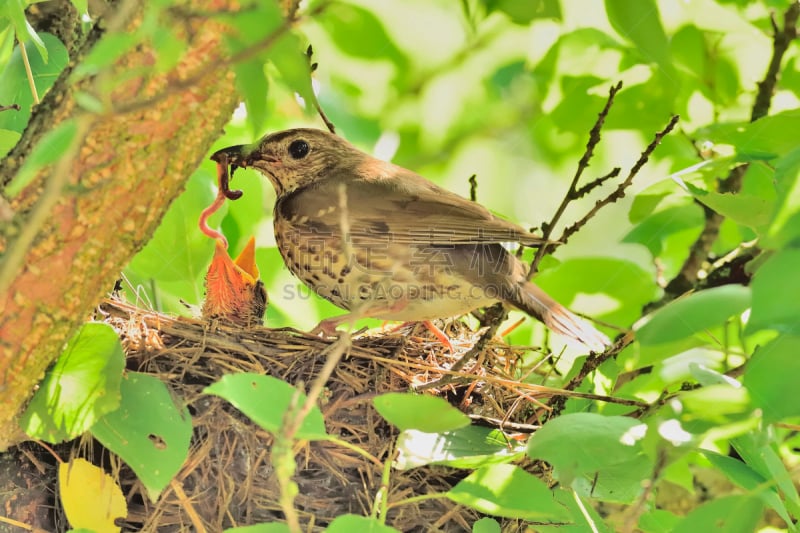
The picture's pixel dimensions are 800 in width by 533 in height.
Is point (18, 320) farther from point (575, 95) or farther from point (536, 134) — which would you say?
point (536, 134)

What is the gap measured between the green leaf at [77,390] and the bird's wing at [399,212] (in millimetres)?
1118

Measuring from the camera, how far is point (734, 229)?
3.60 m

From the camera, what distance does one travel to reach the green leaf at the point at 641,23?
2.17 meters

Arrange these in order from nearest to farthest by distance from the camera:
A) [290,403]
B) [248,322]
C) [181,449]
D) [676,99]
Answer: [290,403]
[181,449]
[676,99]
[248,322]

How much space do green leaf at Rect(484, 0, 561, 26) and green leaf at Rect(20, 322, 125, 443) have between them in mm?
1184

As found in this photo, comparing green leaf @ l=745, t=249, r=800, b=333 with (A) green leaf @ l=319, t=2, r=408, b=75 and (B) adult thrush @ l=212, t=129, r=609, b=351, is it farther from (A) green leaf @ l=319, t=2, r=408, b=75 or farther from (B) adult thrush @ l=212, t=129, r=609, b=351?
(A) green leaf @ l=319, t=2, r=408, b=75

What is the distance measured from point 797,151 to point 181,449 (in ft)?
4.24

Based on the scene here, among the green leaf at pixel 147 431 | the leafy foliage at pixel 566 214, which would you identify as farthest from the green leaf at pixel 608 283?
the green leaf at pixel 147 431

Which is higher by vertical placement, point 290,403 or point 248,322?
point 290,403

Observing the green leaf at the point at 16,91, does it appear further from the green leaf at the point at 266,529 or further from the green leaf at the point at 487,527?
the green leaf at the point at 487,527

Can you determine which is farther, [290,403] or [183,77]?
[183,77]

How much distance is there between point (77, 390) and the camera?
1.83 m

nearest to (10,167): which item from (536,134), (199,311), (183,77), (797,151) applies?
(183,77)

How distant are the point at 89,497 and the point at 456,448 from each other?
2.87ft
